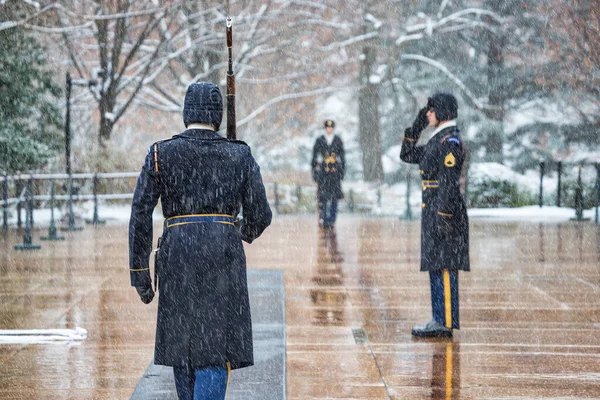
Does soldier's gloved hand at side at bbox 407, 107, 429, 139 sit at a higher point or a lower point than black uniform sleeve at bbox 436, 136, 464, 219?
higher

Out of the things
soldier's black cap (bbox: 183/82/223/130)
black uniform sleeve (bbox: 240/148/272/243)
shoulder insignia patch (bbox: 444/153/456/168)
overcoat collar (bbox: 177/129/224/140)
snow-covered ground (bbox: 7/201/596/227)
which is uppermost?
soldier's black cap (bbox: 183/82/223/130)

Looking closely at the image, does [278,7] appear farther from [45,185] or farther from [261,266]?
[261,266]

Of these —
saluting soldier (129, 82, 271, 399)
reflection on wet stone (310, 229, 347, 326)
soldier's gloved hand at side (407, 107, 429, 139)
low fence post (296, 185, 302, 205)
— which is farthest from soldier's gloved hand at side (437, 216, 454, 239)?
low fence post (296, 185, 302, 205)

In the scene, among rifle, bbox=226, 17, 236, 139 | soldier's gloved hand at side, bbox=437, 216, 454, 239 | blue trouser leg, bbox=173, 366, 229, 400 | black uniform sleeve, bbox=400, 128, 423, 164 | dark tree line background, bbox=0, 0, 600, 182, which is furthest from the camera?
dark tree line background, bbox=0, 0, 600, 182

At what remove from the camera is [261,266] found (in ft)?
41.5

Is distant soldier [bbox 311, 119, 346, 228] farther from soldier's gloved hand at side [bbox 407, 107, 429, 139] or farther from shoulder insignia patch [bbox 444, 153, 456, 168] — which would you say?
shoulder insignia patch [bbox 444, 153, 456, 168]

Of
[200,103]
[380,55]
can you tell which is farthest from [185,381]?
[380,55]

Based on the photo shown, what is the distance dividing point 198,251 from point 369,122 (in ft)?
93.9

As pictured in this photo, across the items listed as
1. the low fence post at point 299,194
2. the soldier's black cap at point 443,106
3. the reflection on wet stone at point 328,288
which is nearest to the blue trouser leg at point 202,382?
the soldier's black cap at point 443,106

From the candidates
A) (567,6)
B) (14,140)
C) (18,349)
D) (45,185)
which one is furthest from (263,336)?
(567,6)

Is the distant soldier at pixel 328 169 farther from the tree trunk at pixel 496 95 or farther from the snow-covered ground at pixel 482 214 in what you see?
the tree trunk at pixel 496 95

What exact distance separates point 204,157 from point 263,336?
3247 millimetres

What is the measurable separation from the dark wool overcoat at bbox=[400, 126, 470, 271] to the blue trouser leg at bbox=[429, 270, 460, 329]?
10 cm

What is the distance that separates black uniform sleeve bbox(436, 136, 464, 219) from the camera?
24.4 feet
